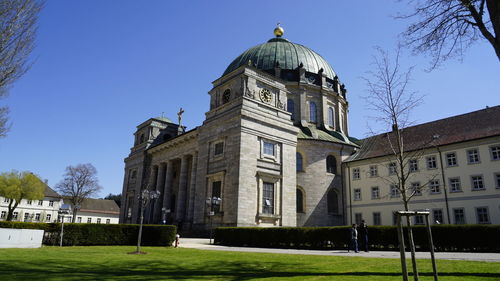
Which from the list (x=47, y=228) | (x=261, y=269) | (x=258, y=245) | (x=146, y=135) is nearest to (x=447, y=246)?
(x=258, y=245)

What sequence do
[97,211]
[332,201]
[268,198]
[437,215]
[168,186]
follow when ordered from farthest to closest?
[97,211] < [168,186] < [332,201] < [268,198] < [437,215]

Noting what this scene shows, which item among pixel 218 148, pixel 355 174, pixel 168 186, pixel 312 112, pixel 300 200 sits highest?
pixel 312 112

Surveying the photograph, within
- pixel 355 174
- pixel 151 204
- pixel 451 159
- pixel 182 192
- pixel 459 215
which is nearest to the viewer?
pixel 459 215

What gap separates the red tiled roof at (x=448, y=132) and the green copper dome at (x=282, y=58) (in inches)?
562

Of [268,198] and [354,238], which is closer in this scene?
[354,238]

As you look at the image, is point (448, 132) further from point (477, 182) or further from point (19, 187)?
point (19, 187)

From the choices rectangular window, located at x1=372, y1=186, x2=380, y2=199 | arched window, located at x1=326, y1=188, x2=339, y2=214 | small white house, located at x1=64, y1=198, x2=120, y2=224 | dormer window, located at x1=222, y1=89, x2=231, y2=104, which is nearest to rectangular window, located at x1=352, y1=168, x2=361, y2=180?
rectangular window, located at x1=372, y1=186, x2=380, y2=199

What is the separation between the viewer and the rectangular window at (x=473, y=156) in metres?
31.9

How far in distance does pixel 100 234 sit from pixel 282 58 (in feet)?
115

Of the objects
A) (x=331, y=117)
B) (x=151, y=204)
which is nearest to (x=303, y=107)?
(x=331, y=117)

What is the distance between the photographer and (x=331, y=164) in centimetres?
4338

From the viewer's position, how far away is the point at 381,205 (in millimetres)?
37938

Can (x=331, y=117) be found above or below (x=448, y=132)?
above

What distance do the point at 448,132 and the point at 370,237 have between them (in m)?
20.5
